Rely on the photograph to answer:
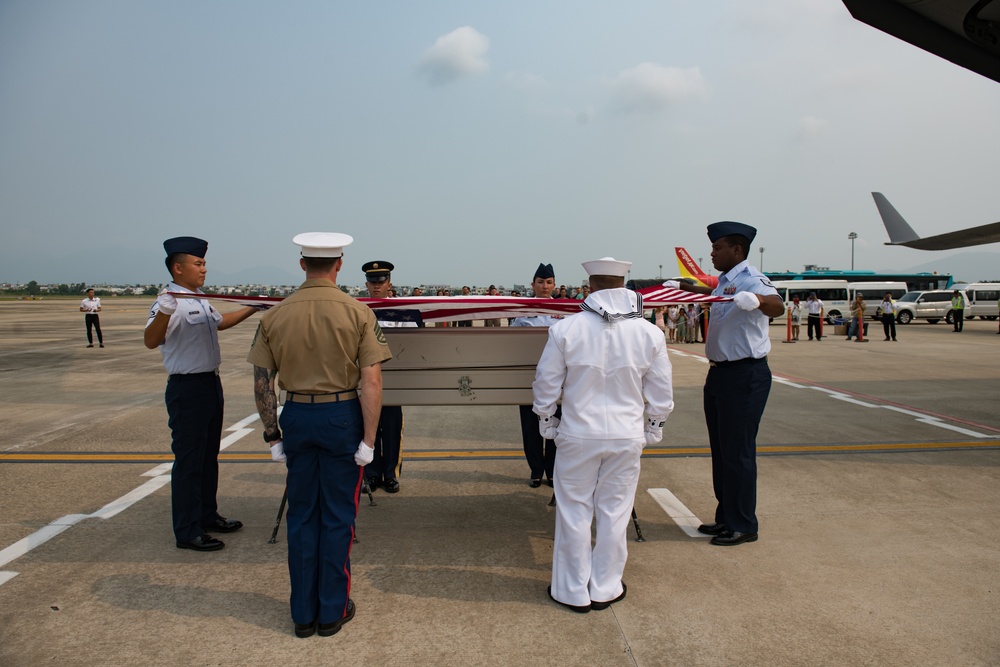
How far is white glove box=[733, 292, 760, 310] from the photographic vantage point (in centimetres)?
373

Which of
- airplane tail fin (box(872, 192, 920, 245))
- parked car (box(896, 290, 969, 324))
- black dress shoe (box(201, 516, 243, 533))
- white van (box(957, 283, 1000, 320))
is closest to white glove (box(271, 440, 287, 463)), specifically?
black dress shoe (box(201, 516, 243, 533))

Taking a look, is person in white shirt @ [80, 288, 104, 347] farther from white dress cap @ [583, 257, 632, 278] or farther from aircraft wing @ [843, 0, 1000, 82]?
aircraft wing @ [843, 0, 1000, 82]

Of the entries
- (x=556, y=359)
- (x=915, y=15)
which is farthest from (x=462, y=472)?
(x=915, y=15)

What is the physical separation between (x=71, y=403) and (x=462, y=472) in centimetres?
684

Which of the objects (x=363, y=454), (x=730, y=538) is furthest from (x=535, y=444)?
(x=363, y=454)

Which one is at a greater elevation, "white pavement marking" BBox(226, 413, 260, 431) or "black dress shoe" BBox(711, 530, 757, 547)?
"white pavement marking" BBox(226, 413, 260, 431)

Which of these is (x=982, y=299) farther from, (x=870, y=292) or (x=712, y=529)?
(x=712, y=529)

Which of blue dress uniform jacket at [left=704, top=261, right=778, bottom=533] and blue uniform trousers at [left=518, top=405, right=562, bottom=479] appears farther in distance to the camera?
blue uniform trousers at [left=518, top=405, right=562, bottom=479]

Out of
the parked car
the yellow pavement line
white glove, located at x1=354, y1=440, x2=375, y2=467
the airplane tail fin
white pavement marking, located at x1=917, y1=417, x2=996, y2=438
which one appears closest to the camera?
white glove, located at x1=354, y1=440, x2=375, y2=467

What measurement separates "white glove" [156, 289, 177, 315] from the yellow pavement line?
9.28 ft

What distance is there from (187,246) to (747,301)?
3522 millimetres

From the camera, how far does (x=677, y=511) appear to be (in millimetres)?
4703

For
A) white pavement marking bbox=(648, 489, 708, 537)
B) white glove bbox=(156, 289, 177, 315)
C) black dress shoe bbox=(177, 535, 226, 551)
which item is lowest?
white pavement marking bbox=(648, 489, 708, 537)

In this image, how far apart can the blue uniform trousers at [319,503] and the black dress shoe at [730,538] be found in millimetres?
2373
